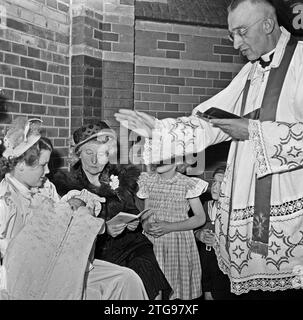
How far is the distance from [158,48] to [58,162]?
5.48 ft

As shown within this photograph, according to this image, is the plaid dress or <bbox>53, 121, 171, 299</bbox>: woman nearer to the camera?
<bbox>53, 121, 171, 299</bbox>: woman

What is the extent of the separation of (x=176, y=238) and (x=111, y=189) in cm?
69

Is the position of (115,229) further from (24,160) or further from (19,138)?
(19,138)

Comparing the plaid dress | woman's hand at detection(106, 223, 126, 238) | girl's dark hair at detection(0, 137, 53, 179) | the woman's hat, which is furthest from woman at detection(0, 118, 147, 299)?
the plaid dress

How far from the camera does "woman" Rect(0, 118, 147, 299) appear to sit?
7.33 ft

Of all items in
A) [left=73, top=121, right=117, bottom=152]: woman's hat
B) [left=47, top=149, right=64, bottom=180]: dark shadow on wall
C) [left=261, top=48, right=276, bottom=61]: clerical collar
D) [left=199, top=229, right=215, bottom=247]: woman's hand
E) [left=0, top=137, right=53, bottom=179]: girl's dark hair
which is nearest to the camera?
[left=261, top=48, right=276, bottom=61]: clerical collar

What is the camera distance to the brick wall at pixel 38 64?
353 cm

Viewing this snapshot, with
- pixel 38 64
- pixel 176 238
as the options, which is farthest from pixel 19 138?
pixel 176 238

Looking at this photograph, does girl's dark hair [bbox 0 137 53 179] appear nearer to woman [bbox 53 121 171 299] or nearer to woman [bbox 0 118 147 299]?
woman [bbox 0 118 147 299]

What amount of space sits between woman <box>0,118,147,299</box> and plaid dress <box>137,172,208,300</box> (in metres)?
0.76

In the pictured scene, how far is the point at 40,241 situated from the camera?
228cm

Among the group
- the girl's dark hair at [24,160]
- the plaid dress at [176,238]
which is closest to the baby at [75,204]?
the girl's dark hair at [24,160]

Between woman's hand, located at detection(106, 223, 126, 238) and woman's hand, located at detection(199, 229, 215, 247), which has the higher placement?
woman's hand, located at detection(106, 223, 126, 238)
